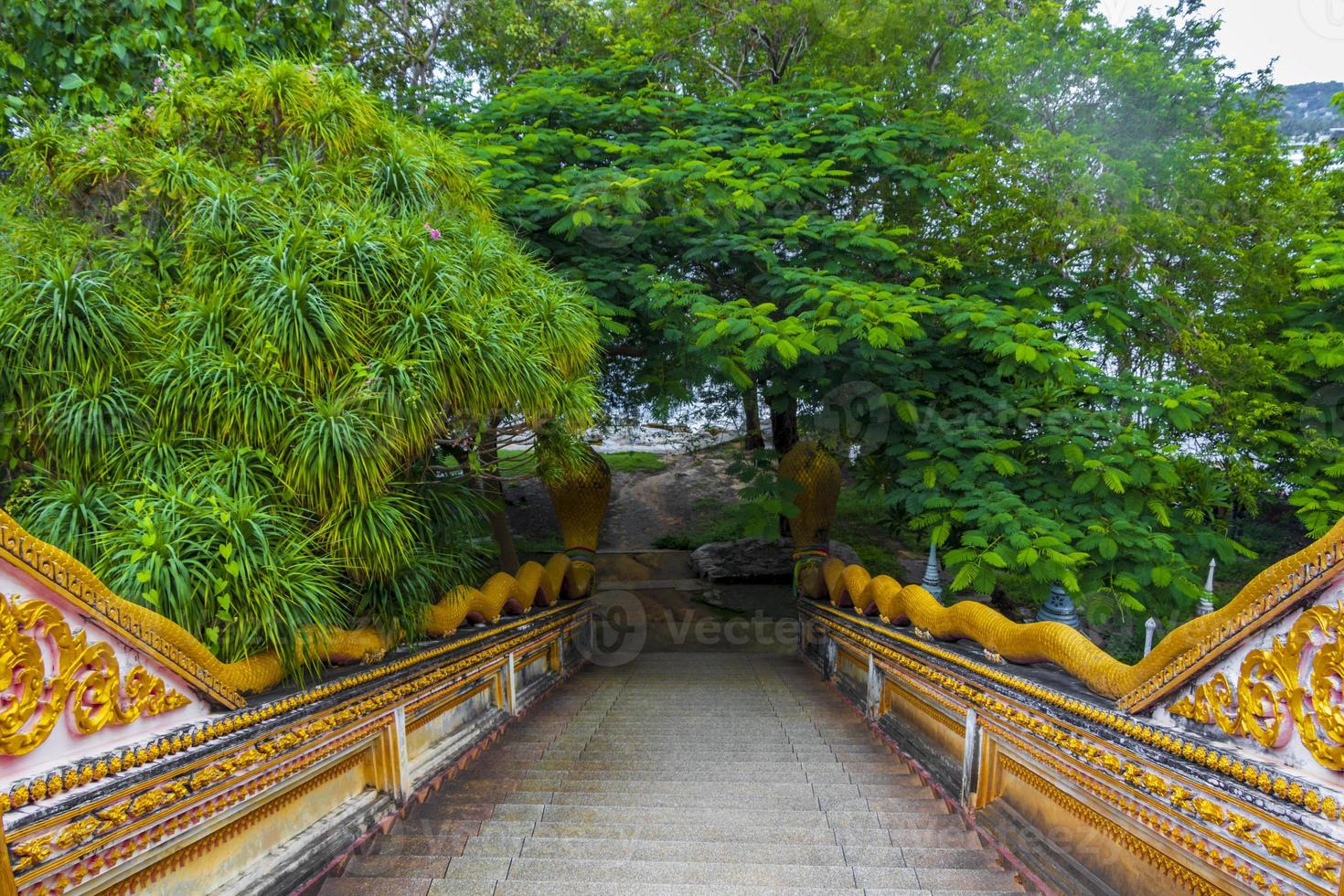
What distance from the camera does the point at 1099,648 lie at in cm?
256

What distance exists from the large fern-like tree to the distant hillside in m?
11.0

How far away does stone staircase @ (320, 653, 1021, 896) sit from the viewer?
2.31 meters

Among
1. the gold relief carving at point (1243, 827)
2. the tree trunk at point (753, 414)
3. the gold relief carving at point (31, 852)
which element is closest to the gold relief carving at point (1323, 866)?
the gold relief carving at point (1243, 827)

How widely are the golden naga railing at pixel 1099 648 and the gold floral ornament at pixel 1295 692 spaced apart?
2.8 inches

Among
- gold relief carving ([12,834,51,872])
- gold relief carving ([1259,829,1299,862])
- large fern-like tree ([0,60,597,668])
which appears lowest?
gold relief carving ([12,834,51,872])

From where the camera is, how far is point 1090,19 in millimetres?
7656

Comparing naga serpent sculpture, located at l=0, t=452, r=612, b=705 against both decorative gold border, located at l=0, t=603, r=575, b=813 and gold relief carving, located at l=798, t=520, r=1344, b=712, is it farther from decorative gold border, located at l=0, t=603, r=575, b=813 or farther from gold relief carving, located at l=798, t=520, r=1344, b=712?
gold relief carving, located at l=798, t=520, r=1344, b=712

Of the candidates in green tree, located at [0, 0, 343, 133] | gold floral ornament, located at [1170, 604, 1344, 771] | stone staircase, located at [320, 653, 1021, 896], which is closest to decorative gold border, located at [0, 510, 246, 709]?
stone staircase, located at [320, 653, 1021, 896]

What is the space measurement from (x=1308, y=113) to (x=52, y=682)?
1707 cm

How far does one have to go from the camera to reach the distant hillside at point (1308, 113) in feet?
32.0

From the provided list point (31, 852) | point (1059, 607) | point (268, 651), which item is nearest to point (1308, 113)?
point (1059, 607)

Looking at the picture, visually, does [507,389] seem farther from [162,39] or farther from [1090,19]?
[1090,19]

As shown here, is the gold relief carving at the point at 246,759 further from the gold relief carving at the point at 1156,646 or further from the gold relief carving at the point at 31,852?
the gold relief carving at the point at 1156,646

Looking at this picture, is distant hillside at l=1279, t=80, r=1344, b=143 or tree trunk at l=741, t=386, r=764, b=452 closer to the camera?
tree trunk at l=741, t=386, r=764, b=452
